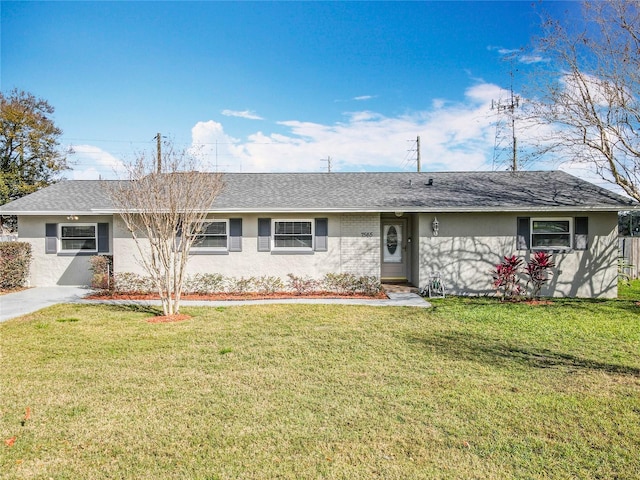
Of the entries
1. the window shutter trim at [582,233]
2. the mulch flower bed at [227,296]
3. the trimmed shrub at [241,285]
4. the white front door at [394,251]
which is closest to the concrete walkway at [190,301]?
the mulch flower bed at [227,296]

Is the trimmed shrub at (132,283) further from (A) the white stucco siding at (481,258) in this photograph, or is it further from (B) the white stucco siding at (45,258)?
(A) the white stucco siding at (481,258)

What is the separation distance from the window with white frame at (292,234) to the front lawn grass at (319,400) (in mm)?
4616

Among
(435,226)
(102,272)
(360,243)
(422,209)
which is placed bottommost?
(102,272)

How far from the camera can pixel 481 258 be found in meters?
12.4

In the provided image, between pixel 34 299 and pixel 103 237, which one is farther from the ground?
pixel 103 237

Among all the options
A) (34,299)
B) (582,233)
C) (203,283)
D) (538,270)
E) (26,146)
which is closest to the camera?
(34,299)

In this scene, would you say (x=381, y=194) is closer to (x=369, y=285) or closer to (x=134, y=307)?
(x=369, y=285)

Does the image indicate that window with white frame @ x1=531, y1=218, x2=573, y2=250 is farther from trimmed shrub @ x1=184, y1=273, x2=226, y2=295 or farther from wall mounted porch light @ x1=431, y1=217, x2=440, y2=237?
trimmed shrub @ x1=184, y1=273, x2=226, y2=295

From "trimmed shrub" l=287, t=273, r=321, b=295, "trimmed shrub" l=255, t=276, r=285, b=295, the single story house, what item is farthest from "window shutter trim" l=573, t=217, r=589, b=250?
"trimmed shrub" l=255, t=276, r=285, b=295

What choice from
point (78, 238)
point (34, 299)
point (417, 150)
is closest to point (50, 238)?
point (78, 238)

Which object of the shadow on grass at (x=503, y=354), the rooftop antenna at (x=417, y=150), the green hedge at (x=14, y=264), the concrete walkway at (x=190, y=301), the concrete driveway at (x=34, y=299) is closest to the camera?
the shadow on grass at (x=503, y=354)

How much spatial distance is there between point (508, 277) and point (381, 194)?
15.4ft

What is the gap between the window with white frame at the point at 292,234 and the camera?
12.6 metres

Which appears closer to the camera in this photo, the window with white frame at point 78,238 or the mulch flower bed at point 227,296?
the mulch flower bed at point 227,296
